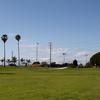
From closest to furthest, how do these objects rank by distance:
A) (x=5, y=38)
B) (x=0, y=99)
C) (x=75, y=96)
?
(x=0, y=99) < (x=75, y=96) < (x=5, y=38)

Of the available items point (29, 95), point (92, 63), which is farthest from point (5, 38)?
point (29, 95)

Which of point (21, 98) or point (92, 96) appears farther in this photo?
point (92, 96)

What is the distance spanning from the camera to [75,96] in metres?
25.0

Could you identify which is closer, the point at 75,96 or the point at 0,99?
the point at 0,99

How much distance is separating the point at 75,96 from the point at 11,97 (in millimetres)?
4367

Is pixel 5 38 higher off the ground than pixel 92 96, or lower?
higher

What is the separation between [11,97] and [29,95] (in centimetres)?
164

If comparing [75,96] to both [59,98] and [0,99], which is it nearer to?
[59,98]

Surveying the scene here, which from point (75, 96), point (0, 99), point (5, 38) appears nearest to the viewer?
point (0, 99)

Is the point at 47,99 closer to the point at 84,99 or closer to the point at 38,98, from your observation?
the point at 38,98

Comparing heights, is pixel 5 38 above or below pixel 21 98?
above

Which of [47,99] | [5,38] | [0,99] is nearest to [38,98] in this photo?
[47,99]

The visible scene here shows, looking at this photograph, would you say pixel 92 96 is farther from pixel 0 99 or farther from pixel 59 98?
pixel 0 99

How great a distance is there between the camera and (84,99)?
927 inches
